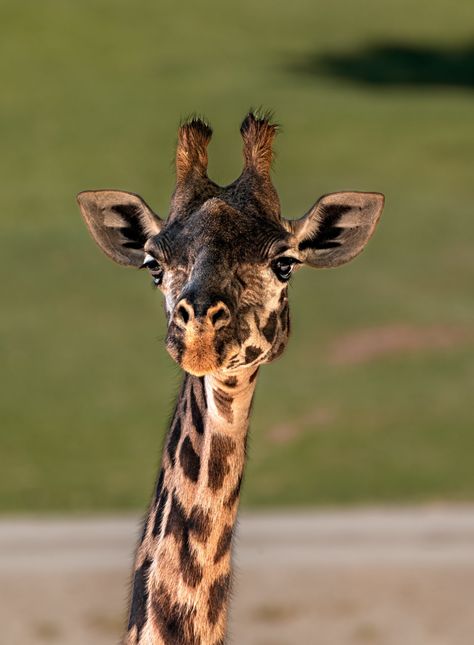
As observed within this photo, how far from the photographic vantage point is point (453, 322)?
107 ft

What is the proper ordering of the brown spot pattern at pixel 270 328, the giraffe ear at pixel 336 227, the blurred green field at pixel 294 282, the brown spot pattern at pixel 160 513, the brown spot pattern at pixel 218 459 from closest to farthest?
the brown spot pattern at pixel 270 328
the brown spot pattern at pixel 218 459
the brown spot pattern at pixel 160 513
the giraffe ear at pixel 336 227
the blurred green field at pixel 294 282

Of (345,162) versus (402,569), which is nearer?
(402,569)

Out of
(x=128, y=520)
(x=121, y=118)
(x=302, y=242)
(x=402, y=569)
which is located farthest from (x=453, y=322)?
(x=302, y=242)

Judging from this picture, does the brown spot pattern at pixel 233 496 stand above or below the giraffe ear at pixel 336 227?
below

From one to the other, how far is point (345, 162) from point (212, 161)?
384 cm

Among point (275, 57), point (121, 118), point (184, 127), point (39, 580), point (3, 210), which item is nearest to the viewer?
point (184, 127)

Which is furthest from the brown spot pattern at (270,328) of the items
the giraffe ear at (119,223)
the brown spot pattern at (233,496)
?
the giraffe ear at (119,223)

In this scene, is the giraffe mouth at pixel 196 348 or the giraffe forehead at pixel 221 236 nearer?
the giraffe mouth at pixel 196 348

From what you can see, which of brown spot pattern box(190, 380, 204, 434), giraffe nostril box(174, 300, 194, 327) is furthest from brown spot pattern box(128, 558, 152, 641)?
giraffe nostril box(174, 300, 194, 327)

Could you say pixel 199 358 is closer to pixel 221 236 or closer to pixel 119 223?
pixel 221 236

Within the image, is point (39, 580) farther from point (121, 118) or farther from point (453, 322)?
point (121, 118)

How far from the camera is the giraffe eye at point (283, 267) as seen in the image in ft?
20.3

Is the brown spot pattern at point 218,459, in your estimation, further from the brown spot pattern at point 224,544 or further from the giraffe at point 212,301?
the brown spot pattern at point 224,544

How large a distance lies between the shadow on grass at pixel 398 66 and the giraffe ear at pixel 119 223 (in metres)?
49.7
